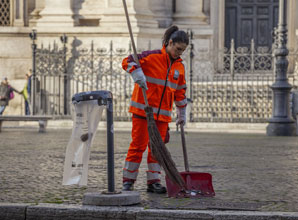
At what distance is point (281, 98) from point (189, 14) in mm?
7622

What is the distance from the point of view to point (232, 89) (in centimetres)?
2123

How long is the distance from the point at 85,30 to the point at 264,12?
229 inches

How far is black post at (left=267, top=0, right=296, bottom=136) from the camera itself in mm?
18250

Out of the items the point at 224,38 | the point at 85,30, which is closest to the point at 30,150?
the point at 85,30

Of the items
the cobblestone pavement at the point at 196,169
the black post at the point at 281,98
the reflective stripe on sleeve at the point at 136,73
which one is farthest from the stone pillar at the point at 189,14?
the reflective stripe on sleeve at the point at 136,73

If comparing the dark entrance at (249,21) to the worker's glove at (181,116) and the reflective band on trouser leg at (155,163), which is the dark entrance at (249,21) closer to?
the worker's glove at (181,116)

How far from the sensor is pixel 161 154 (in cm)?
744

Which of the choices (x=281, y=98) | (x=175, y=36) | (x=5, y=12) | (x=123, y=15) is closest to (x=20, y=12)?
(x=5, y=12)

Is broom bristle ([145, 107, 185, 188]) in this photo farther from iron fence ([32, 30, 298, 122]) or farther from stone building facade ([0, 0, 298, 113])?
stone building facade ([0, 0, 298, 113])

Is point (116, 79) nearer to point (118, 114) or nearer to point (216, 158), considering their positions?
point (118, 114)

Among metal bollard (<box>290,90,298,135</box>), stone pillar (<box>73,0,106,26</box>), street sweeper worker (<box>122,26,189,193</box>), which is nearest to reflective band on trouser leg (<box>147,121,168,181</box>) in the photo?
street sweeper worker (<box>122,26,189,193</box>)

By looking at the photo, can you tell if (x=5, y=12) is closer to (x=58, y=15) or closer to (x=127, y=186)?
(x=58, y=15)

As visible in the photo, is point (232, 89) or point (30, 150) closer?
point (30, 150)

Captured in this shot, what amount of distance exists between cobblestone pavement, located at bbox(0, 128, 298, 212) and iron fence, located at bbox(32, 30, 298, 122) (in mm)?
3826
